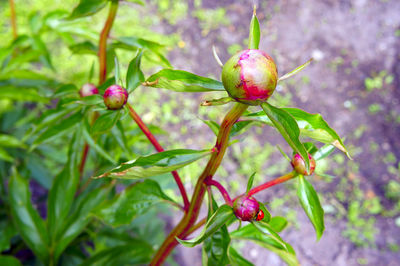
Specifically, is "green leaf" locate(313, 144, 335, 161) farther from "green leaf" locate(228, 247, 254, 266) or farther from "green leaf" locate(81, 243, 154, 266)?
"green leaf" locate(81, 243, 154, 266)

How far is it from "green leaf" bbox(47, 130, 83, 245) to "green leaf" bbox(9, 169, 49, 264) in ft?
0.11

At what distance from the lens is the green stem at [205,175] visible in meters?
0.52

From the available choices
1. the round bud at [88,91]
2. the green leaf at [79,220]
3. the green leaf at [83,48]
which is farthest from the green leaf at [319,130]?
the green leaf at [79,220]

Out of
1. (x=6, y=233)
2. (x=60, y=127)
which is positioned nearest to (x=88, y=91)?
(x=60, y=127)

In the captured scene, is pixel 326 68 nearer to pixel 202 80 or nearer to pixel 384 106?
pixel 384 106

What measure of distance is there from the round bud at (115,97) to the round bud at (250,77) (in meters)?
0.23

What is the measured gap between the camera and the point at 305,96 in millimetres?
2467

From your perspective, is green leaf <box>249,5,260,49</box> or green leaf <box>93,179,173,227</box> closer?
green leaf <box>249,5,260,49</box>

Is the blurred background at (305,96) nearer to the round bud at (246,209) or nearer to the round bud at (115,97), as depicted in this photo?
the round bud at (115,97)

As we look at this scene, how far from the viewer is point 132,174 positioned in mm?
552

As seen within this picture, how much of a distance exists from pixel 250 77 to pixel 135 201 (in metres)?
0.47

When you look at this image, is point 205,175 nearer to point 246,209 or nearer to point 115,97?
point 246,209

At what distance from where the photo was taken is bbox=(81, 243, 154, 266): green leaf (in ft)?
3.75

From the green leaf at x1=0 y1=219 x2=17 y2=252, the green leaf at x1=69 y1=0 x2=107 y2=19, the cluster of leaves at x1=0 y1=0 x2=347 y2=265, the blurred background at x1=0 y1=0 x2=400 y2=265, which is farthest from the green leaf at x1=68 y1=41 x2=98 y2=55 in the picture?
the blurred background at x1=0 y1=0 x2=400 y2=265
